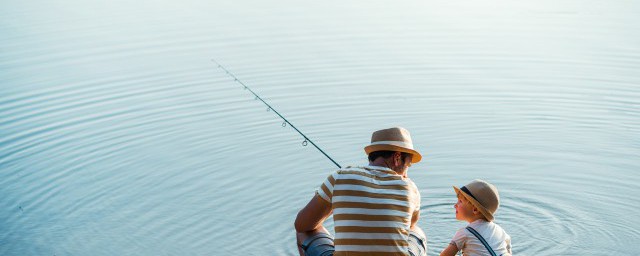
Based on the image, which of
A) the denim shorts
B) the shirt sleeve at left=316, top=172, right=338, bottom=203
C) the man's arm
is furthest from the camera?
the denim shorts

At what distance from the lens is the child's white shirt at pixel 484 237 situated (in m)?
4.30

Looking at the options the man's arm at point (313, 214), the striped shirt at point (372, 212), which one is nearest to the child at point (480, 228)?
the striped shirt at point (372, 212)

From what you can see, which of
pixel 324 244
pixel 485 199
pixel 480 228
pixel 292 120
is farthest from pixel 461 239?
pixel 292 120

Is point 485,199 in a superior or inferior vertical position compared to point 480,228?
superior

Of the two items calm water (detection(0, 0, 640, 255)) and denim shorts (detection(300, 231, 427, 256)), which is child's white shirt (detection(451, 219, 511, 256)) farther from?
calm water (detection(0, 0, 640, 255))

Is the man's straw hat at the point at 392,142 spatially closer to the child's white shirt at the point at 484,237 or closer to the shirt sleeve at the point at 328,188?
the shirt sleeve at the point at 328,188

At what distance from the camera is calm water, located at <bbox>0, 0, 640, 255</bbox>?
20.7ft

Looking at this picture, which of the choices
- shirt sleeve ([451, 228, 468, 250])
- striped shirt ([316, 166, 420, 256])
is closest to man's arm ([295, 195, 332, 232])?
striped shirt ([316, 166, 420, 256])

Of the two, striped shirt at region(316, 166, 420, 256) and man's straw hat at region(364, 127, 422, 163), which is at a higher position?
man's straw hat at region(364, 127, 422, 163)

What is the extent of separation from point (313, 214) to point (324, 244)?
213 millimetres

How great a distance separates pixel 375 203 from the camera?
12.5ft

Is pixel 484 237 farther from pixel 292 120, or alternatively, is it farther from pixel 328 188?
pixel 292 120

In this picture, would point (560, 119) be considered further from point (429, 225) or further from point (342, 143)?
point (429, 225)

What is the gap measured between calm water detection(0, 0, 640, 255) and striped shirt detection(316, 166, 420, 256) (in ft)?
6.09
